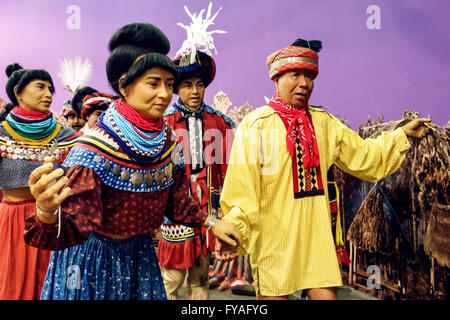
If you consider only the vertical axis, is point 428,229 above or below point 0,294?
above

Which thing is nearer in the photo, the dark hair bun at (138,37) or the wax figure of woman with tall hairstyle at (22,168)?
the dark hair bun at (138,37)

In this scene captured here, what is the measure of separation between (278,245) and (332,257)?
0.31m

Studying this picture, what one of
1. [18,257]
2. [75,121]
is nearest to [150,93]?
[18,257]

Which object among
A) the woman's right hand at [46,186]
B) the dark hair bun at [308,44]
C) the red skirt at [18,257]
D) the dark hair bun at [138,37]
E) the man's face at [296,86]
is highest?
the dark hair bun at [308,44]

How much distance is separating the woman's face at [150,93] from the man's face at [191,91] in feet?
4.43

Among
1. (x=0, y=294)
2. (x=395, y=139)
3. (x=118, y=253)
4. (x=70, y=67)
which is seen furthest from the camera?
(x=70, y=67)

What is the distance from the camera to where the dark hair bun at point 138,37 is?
1841 millimetres

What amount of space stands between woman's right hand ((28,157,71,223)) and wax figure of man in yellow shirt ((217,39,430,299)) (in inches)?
39.9

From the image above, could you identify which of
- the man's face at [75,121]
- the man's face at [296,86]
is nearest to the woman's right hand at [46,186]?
the man's face at [296,86]

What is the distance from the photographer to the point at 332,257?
230 cm

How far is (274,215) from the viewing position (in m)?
2.33

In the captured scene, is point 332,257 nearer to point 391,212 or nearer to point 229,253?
point 229,253

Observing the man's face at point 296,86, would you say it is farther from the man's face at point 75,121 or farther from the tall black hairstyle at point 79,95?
the man's face at point 75,121

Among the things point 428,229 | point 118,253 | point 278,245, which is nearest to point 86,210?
point 118,253
